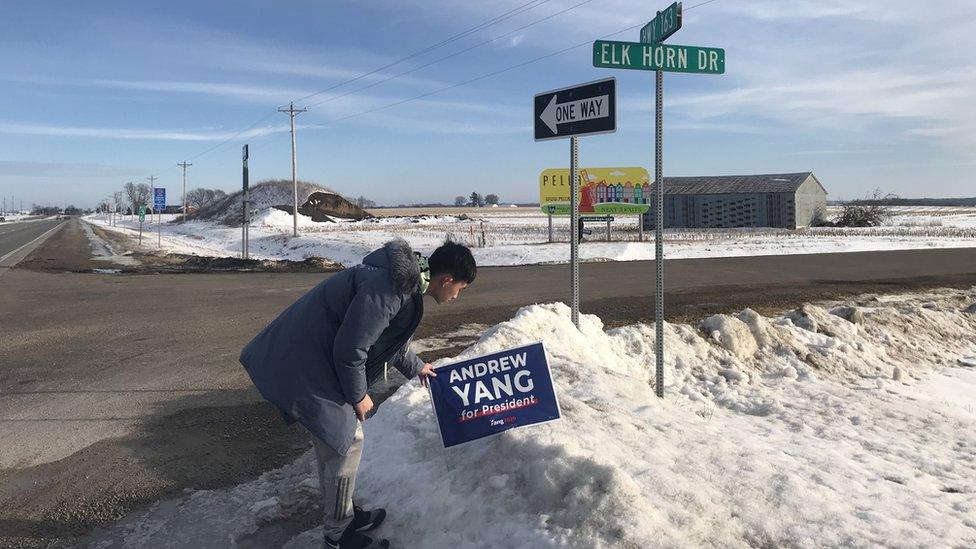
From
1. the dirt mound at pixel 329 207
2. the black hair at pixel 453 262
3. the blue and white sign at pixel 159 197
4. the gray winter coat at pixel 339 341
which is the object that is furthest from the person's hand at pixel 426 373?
the dirt mound at pixel 329 207

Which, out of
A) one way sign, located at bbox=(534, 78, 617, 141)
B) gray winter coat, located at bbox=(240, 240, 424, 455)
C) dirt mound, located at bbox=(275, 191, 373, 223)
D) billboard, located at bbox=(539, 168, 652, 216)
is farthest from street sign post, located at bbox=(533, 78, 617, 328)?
dirt mound, located at bbox=(275, 191, 373, 223)

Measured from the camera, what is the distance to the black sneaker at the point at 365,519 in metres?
3.54

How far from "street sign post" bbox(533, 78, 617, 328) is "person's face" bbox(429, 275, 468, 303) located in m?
2.79

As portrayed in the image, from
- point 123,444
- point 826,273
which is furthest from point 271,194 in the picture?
point 123,444

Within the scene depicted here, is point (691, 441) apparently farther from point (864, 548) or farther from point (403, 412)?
point (403, 412)

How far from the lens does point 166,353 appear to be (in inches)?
342

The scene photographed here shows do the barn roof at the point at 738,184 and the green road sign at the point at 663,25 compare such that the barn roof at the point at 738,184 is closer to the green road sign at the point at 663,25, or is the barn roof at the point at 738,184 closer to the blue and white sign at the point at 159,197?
the blue and white sign at the point at 159,197

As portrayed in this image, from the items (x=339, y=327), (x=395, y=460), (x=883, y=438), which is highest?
(x=339, y=327)

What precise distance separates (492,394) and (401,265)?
124 centimetres

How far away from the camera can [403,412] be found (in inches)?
198

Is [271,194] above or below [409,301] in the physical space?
above

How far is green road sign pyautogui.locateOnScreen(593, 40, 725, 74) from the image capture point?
560cm

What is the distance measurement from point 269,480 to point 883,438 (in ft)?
17.6

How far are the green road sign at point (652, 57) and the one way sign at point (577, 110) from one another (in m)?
0.20
